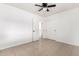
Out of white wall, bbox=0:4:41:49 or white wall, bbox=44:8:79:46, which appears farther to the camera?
white wall, bbox=44:8:79:46

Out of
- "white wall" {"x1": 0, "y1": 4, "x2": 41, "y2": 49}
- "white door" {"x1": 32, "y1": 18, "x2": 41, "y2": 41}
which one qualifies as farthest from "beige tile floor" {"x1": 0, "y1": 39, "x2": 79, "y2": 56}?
"white door" {"x1": 32, "y1": 18, "x2": 41, "y2": 41}

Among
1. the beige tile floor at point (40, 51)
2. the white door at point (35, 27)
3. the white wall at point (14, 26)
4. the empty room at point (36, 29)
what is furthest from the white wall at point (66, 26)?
the white wall at point (14, 26)

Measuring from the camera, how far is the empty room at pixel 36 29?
317 cm

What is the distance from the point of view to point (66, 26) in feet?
15.8

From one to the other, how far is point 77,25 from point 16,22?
11.4ft

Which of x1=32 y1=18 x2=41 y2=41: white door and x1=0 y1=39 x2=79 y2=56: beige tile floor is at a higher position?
x1=32 y1=18 x2=41 y2=41: white door

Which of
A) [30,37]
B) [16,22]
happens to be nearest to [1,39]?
[16,22]

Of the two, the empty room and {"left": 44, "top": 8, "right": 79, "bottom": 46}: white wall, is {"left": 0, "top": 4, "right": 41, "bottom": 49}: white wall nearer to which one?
the empty room

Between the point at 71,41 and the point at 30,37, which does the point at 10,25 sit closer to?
the point at 30,37

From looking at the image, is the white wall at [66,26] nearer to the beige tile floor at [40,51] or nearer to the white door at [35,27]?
the beige tile floor at [40,51]

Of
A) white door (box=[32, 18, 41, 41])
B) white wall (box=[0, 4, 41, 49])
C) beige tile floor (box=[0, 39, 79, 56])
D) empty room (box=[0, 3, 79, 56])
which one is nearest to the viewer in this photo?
beige tile floor (box=[0, 39, 79, 56])

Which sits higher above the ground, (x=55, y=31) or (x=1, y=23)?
(x=1, y=23)

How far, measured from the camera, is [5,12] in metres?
3.53

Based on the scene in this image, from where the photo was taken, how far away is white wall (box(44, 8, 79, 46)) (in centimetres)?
427
